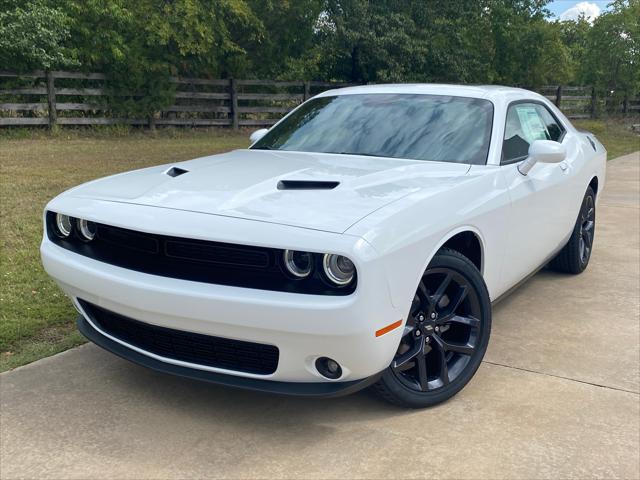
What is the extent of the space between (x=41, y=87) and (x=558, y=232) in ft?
46.9

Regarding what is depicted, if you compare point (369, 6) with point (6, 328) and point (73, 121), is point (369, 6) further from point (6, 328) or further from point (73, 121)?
point (6, 328)

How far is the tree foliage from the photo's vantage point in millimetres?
15570

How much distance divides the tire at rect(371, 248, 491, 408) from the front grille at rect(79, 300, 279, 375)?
1.70 ft

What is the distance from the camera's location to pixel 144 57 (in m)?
16.8

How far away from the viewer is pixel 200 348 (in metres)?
2.64

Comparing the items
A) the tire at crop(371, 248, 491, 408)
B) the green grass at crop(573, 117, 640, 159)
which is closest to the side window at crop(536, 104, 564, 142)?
the tire at crop(371, 248, 491, 408)

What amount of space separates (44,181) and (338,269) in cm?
707

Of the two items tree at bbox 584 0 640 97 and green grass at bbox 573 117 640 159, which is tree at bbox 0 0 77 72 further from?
tree at bbox 584 0 640 97

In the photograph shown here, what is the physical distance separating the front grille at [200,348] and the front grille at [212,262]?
233mm

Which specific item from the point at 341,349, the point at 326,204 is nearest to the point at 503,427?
the point at 341,349

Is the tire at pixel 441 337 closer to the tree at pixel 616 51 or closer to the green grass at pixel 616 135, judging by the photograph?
the green grass at pixel 616 135

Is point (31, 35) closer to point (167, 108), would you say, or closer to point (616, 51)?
point (167, 108)

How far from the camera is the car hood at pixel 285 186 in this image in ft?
8.25

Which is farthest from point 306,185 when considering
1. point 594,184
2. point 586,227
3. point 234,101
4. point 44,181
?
point 234,101
